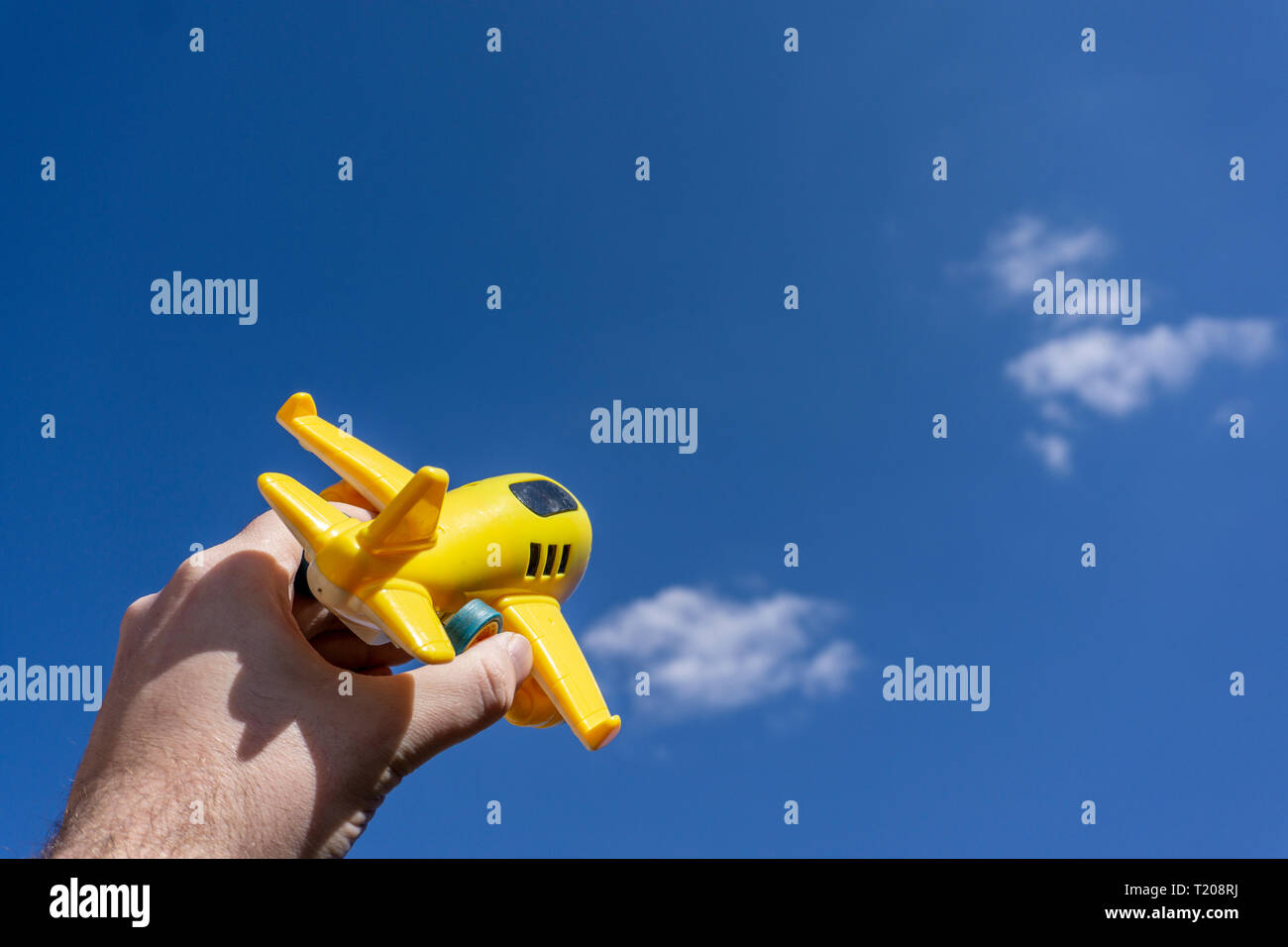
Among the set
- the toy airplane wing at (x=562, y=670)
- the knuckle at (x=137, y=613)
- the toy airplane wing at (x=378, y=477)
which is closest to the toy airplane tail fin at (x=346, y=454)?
the toy airplane wing at (x=378, y=477)

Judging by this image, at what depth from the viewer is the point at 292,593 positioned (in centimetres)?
353

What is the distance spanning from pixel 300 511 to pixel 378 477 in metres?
0.83

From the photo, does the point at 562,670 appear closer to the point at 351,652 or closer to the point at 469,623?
the point at 469,623

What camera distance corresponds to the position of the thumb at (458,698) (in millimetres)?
3000

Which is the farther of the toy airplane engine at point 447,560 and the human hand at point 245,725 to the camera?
the toy airplane engine at point 447,560

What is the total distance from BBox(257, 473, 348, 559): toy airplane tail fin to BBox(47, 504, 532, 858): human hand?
0.24 m

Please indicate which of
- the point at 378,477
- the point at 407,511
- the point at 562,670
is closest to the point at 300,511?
the point at 407,511

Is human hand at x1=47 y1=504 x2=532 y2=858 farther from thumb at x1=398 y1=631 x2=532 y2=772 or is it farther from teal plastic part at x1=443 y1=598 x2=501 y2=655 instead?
teal plastic part at x1=443 y1=598 x2=501 y2=655

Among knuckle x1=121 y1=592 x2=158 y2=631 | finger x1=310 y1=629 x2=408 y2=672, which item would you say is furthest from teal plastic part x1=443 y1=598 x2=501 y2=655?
knuckle x1=121 y1=592 x2=158 y2=631

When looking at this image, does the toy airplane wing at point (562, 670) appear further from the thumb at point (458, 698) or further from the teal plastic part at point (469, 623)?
the thumb at point (458, 698)

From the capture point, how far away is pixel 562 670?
3760 mm

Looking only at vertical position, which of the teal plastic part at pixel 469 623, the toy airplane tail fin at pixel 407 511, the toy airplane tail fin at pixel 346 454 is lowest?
the teal plastic part at pixel 469 623

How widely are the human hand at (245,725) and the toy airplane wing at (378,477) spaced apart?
0.58m
